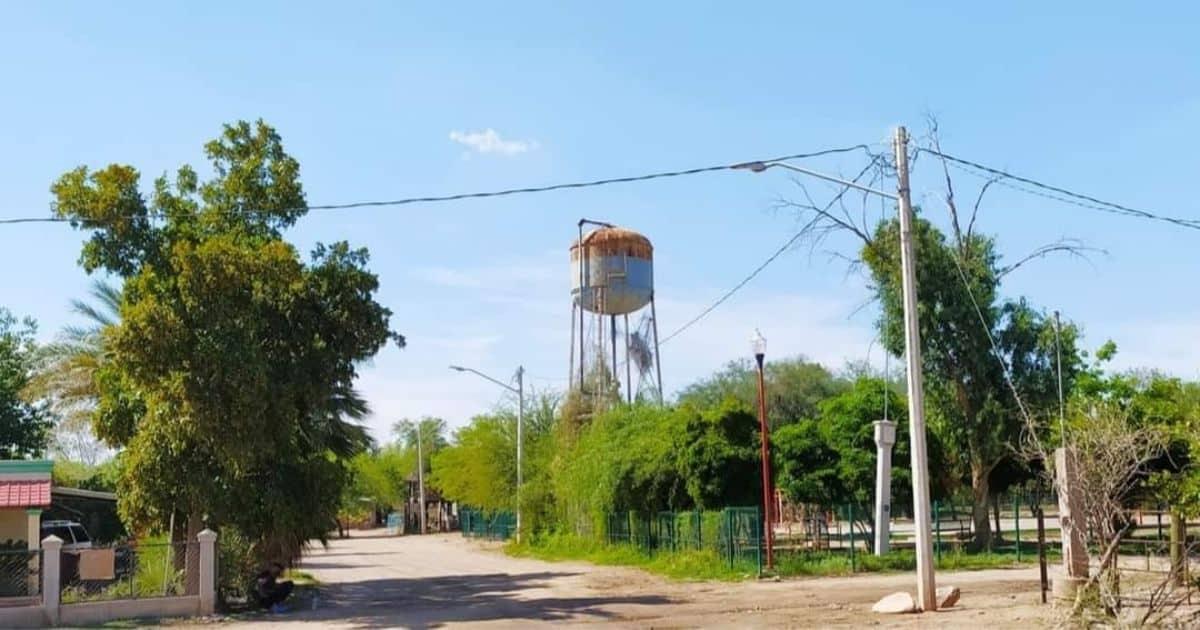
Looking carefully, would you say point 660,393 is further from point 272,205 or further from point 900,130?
point 900,130

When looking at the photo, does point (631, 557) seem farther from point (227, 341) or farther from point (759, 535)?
point (227, 341)

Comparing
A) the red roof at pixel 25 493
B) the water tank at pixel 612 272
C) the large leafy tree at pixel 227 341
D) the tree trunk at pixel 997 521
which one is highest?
the water tank at pixel 612 272

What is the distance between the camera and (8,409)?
1761 inches

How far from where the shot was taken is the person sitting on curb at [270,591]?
81.6ft

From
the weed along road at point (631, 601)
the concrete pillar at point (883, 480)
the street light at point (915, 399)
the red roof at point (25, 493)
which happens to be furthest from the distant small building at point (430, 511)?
the street light at point (915, 399)

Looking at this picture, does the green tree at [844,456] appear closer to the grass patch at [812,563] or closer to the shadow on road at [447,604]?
the grass patch at [812,563]

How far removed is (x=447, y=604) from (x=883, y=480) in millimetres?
12436

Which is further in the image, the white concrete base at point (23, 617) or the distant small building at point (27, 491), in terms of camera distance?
the distant small building at point (27, 491)

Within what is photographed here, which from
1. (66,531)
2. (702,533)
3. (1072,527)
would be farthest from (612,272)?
(1072,527)

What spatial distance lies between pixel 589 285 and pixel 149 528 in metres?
23.3

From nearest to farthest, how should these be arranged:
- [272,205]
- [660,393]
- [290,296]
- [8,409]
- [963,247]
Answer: [290,296]
[272,205]
[963,247]
[8,409]
[660,393]

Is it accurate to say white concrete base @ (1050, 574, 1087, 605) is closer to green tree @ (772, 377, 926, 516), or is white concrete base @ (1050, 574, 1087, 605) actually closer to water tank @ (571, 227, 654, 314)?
green tree @ (772, 377, 926, 516)

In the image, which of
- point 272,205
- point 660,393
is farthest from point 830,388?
point 272,205

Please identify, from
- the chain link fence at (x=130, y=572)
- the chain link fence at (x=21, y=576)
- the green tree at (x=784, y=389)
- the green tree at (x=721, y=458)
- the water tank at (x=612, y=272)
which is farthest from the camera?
the green tree at (x=784, y=389)
